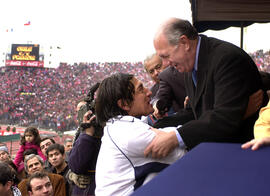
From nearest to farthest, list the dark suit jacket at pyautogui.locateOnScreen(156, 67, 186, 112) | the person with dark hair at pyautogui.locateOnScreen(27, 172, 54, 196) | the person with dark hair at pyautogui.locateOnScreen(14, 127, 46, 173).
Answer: the dark suit jacket at pyautogui.locateOnScreen(156, 67, 186, 112), the person with dark hair at pyautogui.locateOnScreen(27, 172, 54, 196), the person with dark hair at pyautogui.locateOnScreen(14, 127, 46, 173)

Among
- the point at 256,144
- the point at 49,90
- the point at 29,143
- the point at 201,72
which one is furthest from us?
the point at 49,90

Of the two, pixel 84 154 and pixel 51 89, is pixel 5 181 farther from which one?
pixel 51 89

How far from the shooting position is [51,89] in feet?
121

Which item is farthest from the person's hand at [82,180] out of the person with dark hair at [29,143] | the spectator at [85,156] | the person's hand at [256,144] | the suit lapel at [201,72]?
the person with dark hair at [29,143]

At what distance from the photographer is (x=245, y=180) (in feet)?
1.45

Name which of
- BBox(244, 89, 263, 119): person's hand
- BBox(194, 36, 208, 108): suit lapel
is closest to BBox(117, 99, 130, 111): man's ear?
BBox(194, 36, 208, 108): suit lapel

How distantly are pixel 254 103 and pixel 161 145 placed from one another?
492 mm

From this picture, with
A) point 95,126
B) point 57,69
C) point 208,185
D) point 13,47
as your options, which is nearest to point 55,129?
point 57,69

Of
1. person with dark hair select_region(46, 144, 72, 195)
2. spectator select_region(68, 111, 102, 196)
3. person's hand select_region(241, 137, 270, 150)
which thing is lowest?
person with dark hair select_region(46, 144, 72, 195)

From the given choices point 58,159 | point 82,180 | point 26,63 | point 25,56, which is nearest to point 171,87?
point 82,180

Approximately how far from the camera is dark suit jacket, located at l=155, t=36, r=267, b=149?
4.37 feet

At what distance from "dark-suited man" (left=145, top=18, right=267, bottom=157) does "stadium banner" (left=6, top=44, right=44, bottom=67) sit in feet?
140

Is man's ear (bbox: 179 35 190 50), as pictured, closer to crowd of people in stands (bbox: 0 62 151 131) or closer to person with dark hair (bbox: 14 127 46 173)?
person with dark hair (bbox: 14 127 46 173)

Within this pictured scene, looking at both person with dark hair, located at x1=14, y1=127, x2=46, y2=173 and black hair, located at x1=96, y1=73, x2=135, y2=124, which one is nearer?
black hair, located at x1=96, y1=73, x2=135, y2=124
